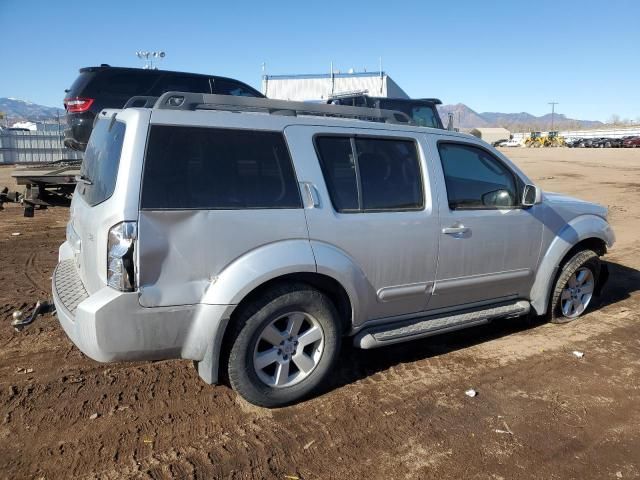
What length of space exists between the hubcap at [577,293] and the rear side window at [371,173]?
2133 millimetres

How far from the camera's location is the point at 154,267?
300 cm

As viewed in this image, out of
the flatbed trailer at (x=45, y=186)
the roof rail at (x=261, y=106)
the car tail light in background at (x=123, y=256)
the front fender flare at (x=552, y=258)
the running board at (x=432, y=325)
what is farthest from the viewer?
the flatbed trailer at (x=45, y=186)

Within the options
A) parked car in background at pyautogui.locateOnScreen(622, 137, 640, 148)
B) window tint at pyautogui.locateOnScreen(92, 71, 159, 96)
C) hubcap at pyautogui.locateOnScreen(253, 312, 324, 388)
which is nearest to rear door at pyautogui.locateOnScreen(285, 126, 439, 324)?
hubcap at pyautogui.locateOnScreen(253, 312, 324, 388)

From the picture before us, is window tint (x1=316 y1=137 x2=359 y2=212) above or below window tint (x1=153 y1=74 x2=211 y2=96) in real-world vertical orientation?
below

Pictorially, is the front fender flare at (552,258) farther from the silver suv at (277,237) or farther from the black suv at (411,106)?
the black suv at (411,106)

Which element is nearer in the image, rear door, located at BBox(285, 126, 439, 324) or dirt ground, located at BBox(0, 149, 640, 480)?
dirt ground, located at BBox(0, 149, 640, 480)

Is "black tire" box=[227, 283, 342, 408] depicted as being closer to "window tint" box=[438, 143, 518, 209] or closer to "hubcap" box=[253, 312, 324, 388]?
"hubcap" box=[253, 312, 324, 388]

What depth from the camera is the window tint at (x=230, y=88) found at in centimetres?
973

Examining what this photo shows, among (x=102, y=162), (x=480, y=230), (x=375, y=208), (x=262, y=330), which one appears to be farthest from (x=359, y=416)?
(x=102, y=162)

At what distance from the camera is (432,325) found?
4086mm

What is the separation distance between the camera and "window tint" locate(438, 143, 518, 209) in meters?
4.21

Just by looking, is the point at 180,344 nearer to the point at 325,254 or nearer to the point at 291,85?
the point at 325,254

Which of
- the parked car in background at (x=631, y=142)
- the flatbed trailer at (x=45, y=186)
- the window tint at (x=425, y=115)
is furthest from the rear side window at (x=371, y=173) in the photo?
the parked car in background at (x=631, y=142)

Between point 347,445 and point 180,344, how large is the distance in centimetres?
116
